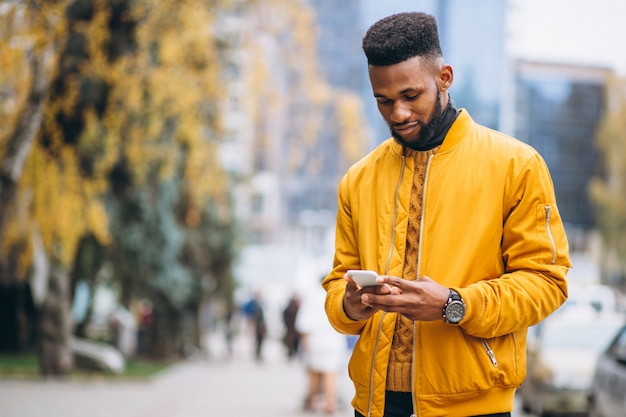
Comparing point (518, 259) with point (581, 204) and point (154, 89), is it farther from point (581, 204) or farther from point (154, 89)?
point (581, 204)

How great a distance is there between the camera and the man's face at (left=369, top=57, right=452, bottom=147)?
3.01m

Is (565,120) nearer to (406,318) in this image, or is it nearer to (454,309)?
(406,318)

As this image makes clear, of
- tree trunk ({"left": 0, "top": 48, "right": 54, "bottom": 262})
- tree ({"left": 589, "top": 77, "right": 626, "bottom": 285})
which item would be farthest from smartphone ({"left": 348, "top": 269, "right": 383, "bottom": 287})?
tree ({"left": 589, "top": 77, "right": 626, "bottom": 285})

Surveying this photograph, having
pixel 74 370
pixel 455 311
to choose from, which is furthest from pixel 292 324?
pixel 455 311

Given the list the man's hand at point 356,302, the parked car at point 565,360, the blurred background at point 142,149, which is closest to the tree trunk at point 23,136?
the blurred background at point 142,149

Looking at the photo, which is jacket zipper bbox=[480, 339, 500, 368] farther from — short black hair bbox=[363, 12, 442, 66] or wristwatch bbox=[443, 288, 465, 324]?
short black hair bbox=[363, 12, 442, 66]

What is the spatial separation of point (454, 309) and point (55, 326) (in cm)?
1723

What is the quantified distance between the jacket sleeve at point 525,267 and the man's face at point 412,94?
307mm

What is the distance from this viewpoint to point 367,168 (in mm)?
Answer: 3352

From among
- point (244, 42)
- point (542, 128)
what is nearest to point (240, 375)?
point (244, 42)

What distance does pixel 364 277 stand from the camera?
2.87 meters

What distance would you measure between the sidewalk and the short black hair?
439 inches

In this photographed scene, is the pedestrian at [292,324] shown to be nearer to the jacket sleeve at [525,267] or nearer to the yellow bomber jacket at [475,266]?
the yellow bomber jacket at [475,266]

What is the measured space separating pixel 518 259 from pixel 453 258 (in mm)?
186
